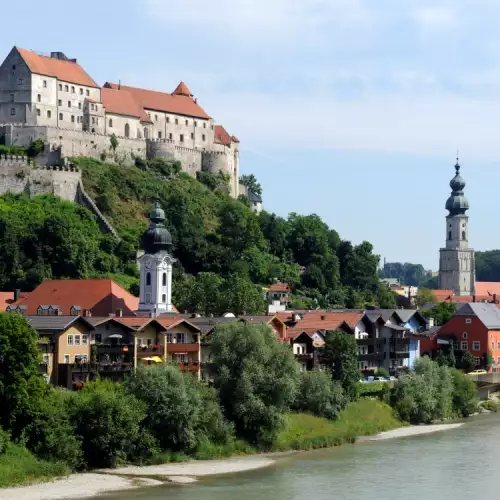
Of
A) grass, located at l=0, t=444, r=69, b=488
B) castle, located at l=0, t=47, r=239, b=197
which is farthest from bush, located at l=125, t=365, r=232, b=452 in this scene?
castle, located at l=0, t=47, r=239, b=197

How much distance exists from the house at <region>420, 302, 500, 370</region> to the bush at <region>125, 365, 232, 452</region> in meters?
35.2

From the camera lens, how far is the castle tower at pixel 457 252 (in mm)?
151375

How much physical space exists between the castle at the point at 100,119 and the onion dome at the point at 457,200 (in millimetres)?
36758

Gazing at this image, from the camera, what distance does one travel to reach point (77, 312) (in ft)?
225

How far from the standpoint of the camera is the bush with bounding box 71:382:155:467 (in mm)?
50594

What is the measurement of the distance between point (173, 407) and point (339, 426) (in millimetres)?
11606

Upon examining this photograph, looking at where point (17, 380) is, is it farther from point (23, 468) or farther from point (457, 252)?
point (457, 252)

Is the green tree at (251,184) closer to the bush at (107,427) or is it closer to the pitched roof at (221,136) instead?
the pitched roof at (221,136)

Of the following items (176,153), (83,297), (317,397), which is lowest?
(317,397)

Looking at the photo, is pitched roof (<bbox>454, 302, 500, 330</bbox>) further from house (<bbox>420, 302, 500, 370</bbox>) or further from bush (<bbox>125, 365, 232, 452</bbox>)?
bush (<bbox>125, 365, 232, 452</bbox>)

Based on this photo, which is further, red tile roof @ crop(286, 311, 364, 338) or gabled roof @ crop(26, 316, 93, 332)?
red tile roof @ crop(286, 311, 364, 338)

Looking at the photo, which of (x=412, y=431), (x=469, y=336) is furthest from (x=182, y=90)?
(x=412, y=431)

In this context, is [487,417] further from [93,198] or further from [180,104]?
[180,104]

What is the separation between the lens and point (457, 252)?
152 m
